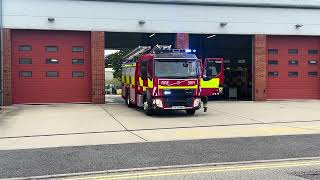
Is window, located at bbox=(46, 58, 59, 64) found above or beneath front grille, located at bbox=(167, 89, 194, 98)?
above

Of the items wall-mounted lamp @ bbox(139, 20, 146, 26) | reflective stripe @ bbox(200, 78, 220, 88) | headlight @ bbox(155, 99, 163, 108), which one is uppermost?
wall-mounted lamp @ bbox(139, 20, 146, 26)

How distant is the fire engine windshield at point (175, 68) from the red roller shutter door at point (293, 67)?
455 inches

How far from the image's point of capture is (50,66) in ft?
88.2

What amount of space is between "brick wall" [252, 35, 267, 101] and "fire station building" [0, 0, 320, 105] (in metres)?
0.06

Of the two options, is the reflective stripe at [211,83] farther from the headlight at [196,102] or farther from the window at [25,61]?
the window at [25,61]

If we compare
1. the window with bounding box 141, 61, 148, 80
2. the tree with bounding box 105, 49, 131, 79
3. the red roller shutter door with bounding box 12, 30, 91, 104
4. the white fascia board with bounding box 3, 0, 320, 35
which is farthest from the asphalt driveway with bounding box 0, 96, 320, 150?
the tree with bounding box 105, 49, 131, 79

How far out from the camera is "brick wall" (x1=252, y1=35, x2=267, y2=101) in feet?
96.2

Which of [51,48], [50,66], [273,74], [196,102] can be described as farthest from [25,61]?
[273,74]

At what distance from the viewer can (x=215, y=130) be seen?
14.7 meters

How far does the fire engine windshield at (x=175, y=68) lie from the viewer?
760 inches

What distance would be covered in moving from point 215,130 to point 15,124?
704 centimetres

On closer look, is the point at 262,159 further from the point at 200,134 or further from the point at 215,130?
the point at 215,130

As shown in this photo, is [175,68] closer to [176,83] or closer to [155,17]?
[176,83]

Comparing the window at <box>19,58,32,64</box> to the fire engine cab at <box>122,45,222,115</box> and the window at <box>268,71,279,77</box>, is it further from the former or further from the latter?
the window at <box>268,71,279,77</box>
